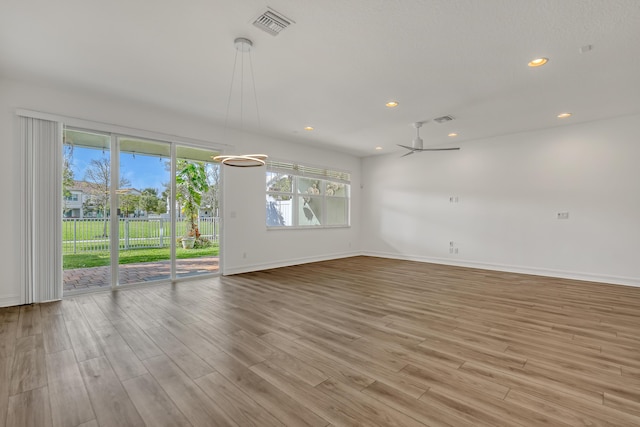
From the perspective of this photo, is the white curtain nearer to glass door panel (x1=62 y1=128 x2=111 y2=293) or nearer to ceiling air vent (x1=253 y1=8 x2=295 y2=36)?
glass door panel (x1=62 y1=128 x2=111 y2=293)

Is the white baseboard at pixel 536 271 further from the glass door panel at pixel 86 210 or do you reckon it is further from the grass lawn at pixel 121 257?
the glass door panel at pixel 86 210

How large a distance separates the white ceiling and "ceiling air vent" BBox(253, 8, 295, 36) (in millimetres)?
65

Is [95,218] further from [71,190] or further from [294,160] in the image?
[294,160]

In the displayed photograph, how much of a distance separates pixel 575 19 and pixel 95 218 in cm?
633

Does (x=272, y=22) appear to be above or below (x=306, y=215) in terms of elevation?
above

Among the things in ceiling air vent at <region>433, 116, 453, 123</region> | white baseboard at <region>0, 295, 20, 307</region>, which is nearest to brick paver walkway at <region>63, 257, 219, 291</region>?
white baseboard at <region>0, 295, 20, 307</region>

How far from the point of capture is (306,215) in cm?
772

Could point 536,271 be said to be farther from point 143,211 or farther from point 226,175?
point 143,211

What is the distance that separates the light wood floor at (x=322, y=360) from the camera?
177cm

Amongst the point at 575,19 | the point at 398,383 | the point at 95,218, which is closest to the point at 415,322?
the point at 398,383

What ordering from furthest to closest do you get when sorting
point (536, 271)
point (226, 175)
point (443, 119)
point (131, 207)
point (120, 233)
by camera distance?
1. point (536, 271)
2. point (226, 175)
3. point (443, 119)
4. point (131, 207)
5. point (120, 233)

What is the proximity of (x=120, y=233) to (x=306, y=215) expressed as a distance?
13.7 feet

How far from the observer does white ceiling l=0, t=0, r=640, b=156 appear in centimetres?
249

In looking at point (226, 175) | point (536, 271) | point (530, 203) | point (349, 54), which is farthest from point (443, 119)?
point (226, 175)
